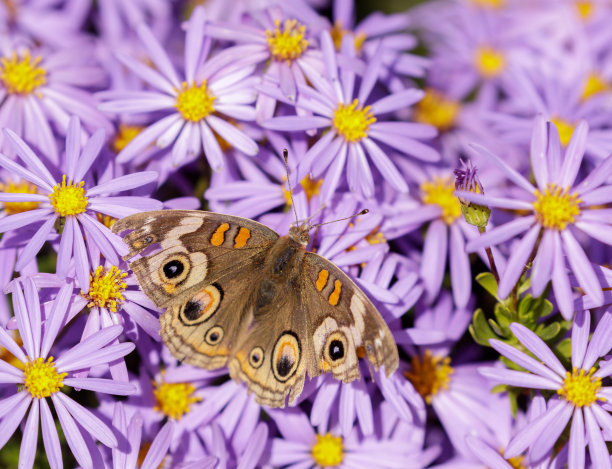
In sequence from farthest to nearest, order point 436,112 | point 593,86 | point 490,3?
point 490,3, point 593,86, point 436,112

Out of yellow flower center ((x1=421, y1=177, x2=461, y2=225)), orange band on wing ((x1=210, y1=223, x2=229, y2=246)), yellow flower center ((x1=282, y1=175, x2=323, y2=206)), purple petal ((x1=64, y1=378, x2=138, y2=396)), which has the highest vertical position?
yellow flower center ((x1=421, y1=177, x2=461, y2=225))

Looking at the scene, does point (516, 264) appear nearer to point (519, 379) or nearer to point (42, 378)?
point (519, 379)

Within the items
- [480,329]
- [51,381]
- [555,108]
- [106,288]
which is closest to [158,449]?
[51,381]

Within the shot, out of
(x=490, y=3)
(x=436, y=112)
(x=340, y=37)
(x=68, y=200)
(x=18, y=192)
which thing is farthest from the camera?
(x=490, y=3)

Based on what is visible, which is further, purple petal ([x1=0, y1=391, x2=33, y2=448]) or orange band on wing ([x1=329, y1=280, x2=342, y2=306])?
orange band on wing ([x1=329, y1=280, x2=342, y2=306])

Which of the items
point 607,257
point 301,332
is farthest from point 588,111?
point 301,332

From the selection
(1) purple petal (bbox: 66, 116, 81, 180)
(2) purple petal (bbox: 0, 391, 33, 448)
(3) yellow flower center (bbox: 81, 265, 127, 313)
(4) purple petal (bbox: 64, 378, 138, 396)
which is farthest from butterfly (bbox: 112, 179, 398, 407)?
(2) purple petal (bbox: 0, 391, 33, 448)

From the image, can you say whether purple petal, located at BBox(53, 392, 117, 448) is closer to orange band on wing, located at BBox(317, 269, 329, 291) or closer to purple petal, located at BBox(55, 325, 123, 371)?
purple petal, located at BBox(55, 325, 123, 371)
